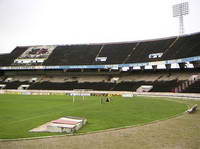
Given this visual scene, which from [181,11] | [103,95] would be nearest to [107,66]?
[103,95]

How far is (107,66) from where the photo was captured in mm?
65250

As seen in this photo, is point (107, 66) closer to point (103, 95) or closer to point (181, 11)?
point (103, 95)

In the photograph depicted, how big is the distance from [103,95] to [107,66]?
45.3ft

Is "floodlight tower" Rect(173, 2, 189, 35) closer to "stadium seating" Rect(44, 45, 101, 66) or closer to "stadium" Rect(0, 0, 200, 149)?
"stadium" Rect(0, 0, 200, 149)

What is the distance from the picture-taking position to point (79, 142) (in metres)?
12.8

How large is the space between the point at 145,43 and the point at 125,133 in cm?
5872

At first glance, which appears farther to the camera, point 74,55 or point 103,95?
point 74,55

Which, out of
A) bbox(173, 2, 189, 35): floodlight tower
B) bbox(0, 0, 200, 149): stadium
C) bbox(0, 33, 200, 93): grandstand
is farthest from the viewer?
bbox(173, 2, 189, 35): floodlight tower

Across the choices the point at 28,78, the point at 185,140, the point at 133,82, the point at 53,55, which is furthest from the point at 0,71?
the point at 185,140

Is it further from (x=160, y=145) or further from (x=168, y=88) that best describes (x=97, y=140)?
(x=168, y=88)

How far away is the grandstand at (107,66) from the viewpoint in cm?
5450

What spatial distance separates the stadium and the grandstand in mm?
243

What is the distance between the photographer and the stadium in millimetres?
13977

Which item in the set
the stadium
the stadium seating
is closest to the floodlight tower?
the stadium
